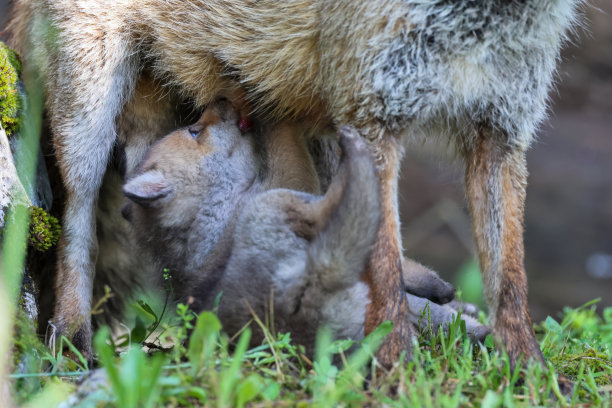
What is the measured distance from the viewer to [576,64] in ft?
44.7

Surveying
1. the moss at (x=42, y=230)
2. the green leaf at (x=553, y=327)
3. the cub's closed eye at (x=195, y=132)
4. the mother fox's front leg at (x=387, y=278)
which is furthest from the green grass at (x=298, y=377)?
the cub's closed eye at (x=195, y=132)

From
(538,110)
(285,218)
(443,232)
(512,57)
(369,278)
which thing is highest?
(512,57)

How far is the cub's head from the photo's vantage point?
5.28 metres

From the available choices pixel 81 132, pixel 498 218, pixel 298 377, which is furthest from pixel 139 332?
pixel 498 218

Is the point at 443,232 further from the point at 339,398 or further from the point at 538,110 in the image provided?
the point at 339,398

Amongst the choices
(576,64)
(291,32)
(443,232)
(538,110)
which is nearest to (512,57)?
(538,110)

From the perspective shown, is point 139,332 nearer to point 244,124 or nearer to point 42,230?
point 42,230

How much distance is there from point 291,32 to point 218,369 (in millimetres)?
2585

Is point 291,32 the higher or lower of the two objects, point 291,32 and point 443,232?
the higher

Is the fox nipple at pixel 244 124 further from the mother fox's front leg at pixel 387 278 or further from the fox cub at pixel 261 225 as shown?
the mother fox's front leg at pixel 387 278

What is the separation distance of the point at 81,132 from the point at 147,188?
1.01 metres

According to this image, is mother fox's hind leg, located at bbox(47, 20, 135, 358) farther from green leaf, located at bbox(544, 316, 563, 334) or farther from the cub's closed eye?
green leaf, located at bbox(544, 316, 563, 334)

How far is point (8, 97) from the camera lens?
18.5 feet

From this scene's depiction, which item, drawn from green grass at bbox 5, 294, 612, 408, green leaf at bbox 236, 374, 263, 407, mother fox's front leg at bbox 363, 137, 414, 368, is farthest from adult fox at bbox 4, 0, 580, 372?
green leaf at bbox 236, 374, 263, 407
